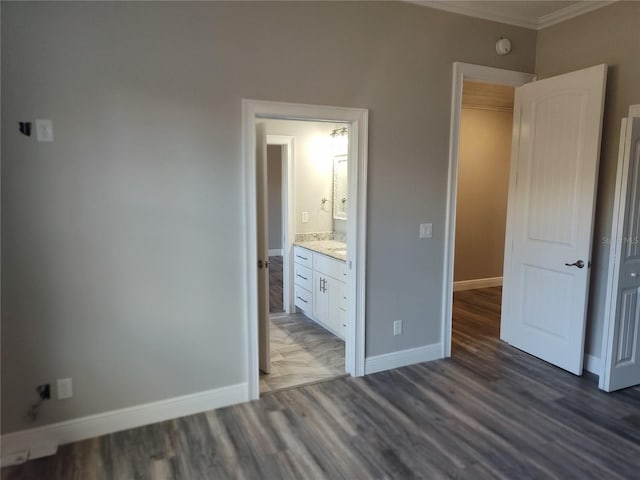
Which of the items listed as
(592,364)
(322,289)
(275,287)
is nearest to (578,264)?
(592,364)

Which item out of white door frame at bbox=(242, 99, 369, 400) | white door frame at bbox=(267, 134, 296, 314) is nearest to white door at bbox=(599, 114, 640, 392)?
white door frame at bbox=(242, 99, 369, 400)

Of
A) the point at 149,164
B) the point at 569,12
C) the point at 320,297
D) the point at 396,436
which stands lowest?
the point at 396,436

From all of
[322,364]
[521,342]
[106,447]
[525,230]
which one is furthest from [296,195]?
[106,447]

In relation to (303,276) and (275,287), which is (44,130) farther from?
(275,287)

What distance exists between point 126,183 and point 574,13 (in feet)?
11.8

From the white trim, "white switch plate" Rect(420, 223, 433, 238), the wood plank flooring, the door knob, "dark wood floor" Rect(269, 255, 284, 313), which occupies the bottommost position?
the wood plank flooring

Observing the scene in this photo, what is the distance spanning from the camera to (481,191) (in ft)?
20.3

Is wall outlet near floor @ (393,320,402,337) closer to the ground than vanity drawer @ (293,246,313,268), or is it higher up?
closer to the ground

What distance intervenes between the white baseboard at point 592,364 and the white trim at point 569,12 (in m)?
2.72

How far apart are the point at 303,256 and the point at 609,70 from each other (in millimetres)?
3198

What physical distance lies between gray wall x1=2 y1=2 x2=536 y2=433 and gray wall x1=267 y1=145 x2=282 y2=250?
595 cm

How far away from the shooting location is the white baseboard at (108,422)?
8.15 feet

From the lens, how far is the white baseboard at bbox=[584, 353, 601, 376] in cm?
349

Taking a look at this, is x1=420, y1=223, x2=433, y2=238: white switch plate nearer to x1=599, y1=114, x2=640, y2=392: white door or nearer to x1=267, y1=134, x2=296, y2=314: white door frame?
x1=599, y1=114, x2=640, y2=392: white door
